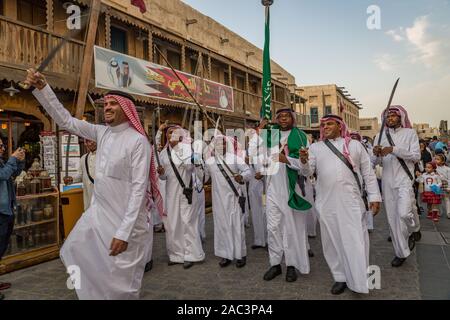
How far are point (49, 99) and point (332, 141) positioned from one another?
2829 mm

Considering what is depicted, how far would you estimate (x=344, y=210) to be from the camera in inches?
141

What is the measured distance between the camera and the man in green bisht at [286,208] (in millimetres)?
4023

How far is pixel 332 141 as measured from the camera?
3873 millimetres

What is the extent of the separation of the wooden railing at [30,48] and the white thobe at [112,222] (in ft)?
20.4

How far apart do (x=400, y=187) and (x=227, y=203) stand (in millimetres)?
2271

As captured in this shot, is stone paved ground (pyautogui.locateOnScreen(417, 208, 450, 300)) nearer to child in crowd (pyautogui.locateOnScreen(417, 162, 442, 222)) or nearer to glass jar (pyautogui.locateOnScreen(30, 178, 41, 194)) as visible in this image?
child in crowd (pyautogui.locateOnScreen(417, 162, 442, 222))

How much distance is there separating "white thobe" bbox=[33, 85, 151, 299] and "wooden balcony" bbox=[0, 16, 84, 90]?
606 centimetres

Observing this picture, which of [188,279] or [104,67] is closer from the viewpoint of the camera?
[188,279]

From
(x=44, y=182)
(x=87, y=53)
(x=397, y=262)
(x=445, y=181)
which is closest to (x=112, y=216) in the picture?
(x=44, y=182)

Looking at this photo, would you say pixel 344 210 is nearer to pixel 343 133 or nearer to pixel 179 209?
pixel 343 133

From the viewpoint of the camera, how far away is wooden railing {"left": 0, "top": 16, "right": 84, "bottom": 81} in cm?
762

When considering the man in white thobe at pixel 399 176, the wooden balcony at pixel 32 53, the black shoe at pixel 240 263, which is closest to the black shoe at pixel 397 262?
the man in white thobe at pixel 399 176
